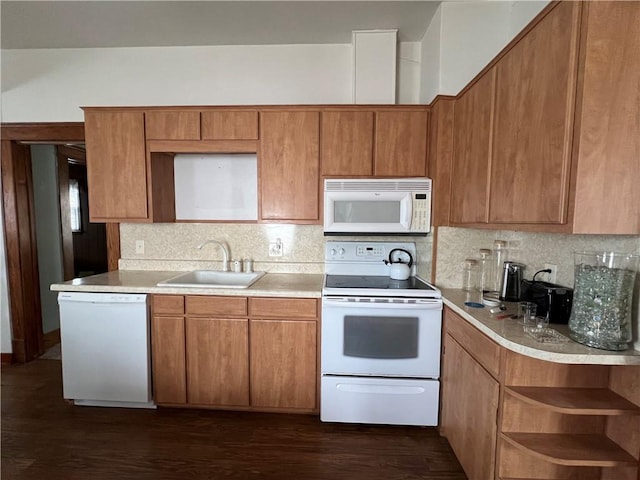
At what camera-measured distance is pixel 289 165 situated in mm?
2373

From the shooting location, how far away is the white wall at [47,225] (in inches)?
132

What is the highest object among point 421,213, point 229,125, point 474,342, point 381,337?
point 229,125

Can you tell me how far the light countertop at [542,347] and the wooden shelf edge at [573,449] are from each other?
0.40m

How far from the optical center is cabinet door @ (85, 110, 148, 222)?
2393mm

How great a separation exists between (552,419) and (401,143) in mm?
1813

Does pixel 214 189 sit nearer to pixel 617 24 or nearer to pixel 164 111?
pixel 164 111

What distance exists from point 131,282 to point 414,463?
225cm

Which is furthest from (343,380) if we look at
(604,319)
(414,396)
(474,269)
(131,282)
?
(131,282)

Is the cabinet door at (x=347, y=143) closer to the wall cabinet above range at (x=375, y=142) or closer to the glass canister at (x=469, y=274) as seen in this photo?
the wall cabinet above range at (x=375, y=142)

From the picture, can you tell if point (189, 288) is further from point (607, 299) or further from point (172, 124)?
point (607, 299)

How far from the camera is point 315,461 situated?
184cm

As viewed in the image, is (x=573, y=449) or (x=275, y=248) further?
(x=275, y=248)

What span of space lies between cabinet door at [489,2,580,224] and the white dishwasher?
2.34 m

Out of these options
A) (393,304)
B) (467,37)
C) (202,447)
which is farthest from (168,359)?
(467,37)
